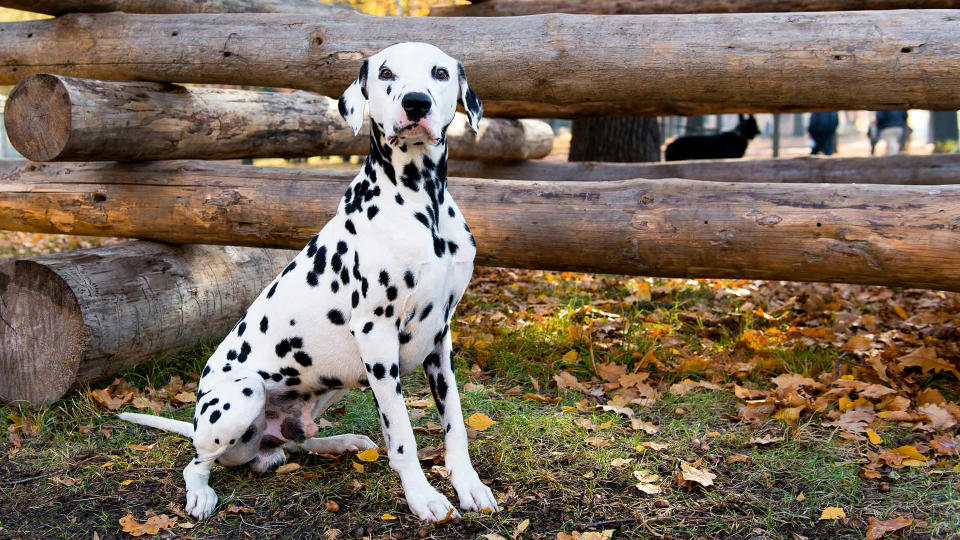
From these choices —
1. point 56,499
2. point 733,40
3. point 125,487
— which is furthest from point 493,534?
point 733,40

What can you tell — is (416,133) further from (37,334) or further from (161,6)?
(161,6)

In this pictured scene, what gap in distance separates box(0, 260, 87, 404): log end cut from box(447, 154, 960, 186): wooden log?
4789 millimetres

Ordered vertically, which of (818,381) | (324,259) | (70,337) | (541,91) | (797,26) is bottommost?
(818,381)

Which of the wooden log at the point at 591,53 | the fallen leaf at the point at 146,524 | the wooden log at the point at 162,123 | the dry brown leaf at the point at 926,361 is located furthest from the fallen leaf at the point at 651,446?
the wooden log at the point at 162,123

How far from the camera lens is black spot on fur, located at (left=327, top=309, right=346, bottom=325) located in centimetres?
329

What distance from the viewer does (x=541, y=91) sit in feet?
14.9

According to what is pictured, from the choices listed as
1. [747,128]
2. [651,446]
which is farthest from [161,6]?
[747,128]

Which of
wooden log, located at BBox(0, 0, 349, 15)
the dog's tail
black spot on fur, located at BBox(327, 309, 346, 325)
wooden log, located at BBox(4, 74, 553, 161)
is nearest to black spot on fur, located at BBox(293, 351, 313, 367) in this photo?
black spot on fur, located at BBox(327, 309, 346, 325)

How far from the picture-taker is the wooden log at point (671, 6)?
5.76m

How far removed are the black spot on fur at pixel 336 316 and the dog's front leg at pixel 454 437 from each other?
412 mm

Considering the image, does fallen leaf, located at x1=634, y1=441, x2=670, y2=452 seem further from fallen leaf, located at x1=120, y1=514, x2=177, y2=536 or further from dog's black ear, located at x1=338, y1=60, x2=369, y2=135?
fallen leaf, located at x1=120, y1=514, x2=177, y2=536

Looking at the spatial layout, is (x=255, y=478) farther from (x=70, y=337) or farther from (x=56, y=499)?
(x=70, y=337)

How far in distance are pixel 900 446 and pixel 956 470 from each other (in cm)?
31

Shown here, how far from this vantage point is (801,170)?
7.27 metres
